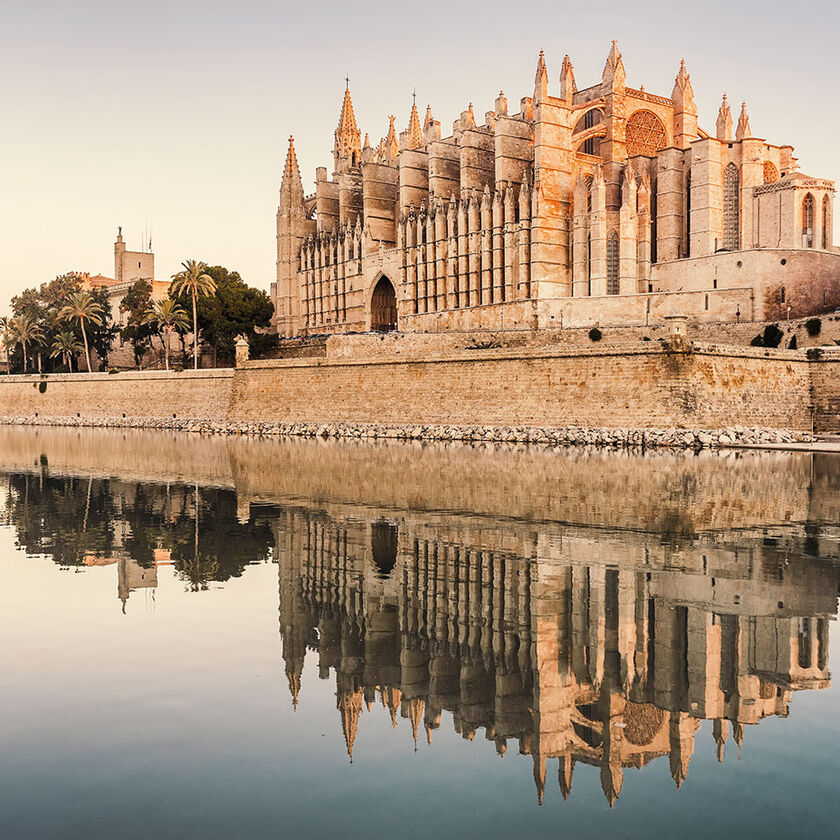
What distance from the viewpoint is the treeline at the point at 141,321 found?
55625 mm

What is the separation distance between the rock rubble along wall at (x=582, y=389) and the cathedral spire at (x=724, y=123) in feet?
47.7

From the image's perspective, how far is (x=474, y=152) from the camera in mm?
51906

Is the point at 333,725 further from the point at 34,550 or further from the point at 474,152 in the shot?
the point at 474,152

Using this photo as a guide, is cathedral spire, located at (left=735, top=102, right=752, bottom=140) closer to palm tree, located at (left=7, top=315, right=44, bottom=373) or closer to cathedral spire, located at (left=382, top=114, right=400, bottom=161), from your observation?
cathedral spire, located at (left=382, top=114, right=400, bottom=161)

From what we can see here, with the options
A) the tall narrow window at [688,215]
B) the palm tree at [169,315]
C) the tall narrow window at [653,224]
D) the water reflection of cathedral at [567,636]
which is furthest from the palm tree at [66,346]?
the water reflection of cathedral at [567,636]

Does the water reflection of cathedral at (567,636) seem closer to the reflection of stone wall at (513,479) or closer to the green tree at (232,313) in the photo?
the reflection of stone wall at (513,479)

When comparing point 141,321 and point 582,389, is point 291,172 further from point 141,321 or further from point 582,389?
point 582,389

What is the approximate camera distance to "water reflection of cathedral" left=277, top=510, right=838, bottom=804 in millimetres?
6168

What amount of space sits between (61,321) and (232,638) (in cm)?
6452

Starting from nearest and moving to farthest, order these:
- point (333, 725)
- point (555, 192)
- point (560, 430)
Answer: point (333, 725)
point (560, 430)
point (555, 192)

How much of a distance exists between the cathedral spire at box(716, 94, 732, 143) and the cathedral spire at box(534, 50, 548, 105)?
8.44m

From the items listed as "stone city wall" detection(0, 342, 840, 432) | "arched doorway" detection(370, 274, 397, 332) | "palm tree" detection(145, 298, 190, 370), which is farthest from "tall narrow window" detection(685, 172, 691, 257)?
"palm tree" detection(145, 298, 190, 370)

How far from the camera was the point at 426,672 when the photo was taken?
7.27 meters

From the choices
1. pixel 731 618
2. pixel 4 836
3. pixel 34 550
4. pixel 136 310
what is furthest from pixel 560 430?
pixel 136 310
